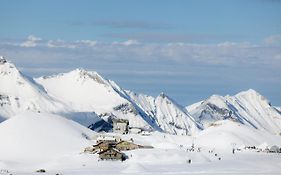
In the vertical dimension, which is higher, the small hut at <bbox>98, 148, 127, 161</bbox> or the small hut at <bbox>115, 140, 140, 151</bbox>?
the small hut at <bbox>115, 140, 140, 151</bbox>

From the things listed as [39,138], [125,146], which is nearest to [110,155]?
[125,146]

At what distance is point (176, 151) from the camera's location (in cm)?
14950

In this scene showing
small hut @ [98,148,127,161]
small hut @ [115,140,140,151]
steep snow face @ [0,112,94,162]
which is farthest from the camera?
small hut @ [115,140,140,151]

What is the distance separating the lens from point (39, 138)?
159 meters

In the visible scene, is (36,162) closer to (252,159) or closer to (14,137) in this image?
(14,137)

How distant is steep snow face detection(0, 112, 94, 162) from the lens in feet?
490

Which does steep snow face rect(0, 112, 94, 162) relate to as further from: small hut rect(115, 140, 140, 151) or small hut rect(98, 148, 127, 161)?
small hut rect(98, 148, 127, 161)

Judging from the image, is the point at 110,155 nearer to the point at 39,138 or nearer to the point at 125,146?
the point at 125,146

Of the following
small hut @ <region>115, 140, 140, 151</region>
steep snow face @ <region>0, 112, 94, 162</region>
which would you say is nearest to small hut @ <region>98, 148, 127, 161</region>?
steep snow face @ <region>0, 112, 94, 162</region>

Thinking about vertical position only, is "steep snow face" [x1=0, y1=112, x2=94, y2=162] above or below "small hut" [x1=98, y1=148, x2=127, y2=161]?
above

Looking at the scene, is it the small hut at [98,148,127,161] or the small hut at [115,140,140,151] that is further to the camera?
the small hut at [115,140,140,151]

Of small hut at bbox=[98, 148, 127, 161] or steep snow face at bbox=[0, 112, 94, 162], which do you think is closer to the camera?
small hut at bbox=[98, 148, 127, 161]

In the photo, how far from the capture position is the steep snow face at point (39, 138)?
14938 centimetres

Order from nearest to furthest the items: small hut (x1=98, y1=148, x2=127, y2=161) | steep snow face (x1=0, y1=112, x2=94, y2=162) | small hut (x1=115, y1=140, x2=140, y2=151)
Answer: small hut (x1=98, y1=148, x2=127, y2=161) → steep snow face (x1=0, y1=112, x2=94, y2=162) → small hut (x1=115, y1=140, x2=140, y2=151)
